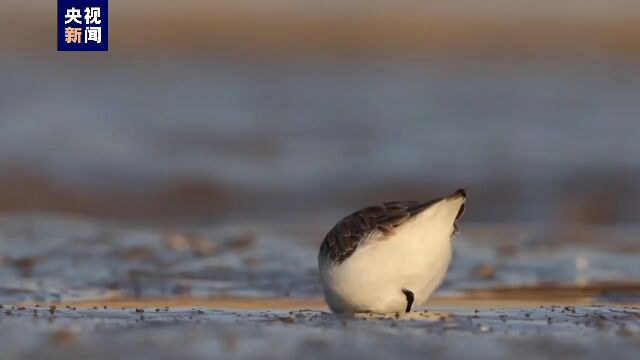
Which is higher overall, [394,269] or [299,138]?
[299,138]

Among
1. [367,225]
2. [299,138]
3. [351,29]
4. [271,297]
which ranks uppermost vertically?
[351,29]

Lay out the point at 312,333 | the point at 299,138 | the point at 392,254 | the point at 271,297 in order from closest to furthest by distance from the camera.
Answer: the point at 312,333
the point at 392,254
the point at 271,297
the point at 299,138

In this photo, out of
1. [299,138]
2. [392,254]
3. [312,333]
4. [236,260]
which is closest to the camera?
[312,333]

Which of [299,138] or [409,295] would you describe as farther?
[299,138]

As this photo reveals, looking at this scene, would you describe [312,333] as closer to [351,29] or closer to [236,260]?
[236,260]

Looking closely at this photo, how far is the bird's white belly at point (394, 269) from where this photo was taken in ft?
32.1

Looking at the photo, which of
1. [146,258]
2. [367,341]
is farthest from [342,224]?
[146,258]

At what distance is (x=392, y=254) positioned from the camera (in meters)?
9.82

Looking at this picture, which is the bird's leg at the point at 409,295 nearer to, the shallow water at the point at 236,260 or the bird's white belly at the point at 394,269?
the bird's white belly at the point at 394,269

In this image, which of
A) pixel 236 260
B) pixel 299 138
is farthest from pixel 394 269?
pixel 299 138

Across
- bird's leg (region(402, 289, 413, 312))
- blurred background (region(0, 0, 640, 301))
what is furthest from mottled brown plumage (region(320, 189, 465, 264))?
blurred background (region(0, 0, 640, 301))

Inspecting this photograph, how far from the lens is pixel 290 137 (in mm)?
21219

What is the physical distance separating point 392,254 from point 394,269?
98mm

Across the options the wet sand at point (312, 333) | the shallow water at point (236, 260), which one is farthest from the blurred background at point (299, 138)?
the wet sand at point (312, 333)
